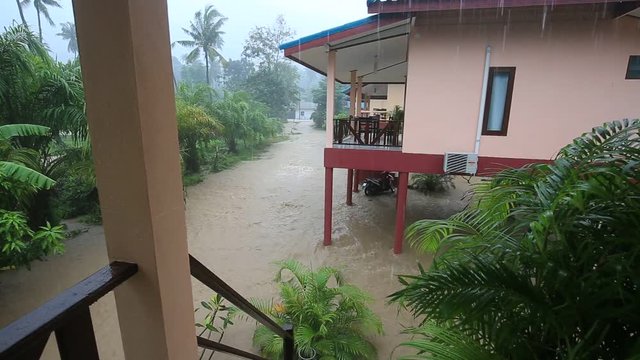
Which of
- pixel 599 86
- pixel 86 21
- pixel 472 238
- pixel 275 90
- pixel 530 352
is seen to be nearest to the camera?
pixel 86 21

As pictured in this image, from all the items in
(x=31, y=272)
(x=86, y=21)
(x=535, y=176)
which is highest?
(x=86, y=21)

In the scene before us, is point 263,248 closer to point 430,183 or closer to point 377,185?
point 377,185

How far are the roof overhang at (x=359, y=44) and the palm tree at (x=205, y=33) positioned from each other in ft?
81.1

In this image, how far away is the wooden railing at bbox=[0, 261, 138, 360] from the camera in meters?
0.55

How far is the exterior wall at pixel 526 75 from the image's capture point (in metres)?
5.57

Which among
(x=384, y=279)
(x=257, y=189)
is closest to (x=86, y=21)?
(x=384, y=279)

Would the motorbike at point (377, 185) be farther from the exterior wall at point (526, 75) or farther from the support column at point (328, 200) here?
the exterior wall at point (526, 75)

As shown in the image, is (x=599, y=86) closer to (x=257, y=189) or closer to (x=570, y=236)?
(x=570, y=236)

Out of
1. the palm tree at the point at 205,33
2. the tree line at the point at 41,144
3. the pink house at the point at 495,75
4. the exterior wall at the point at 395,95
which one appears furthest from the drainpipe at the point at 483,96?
the palm tree at the point at 205,33

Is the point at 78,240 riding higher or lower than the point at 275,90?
lower

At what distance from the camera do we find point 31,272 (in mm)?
6344

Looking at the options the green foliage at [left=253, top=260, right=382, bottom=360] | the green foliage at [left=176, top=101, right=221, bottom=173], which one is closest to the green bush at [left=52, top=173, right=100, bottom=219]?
the green foliage at [left=176, top=101, right=221, bottom=173]

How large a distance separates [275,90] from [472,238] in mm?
35881

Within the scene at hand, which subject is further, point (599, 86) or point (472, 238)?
point (599, 86)
